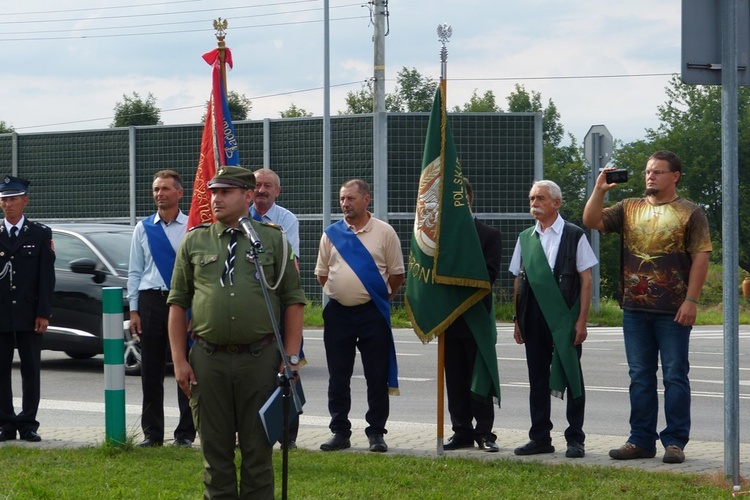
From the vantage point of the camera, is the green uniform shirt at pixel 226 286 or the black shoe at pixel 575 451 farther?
the black shoe at pixel 575 451

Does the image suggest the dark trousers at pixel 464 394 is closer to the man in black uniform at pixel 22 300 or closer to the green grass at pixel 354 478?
the green grass at pixel 354 478

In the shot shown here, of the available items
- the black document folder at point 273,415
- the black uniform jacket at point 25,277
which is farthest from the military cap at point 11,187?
the black document folder at point 273,415

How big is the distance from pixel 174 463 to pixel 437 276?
2.28m

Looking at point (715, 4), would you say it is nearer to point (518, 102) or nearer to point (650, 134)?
point (650, 134)

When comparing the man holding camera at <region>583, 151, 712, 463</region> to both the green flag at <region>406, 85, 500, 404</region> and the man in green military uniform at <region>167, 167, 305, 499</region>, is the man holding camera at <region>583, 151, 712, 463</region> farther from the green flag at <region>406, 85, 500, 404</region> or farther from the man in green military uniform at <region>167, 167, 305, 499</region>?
the man in green military uniform at <region>167, 167, 305, 499</region>

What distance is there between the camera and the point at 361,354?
28.3ft

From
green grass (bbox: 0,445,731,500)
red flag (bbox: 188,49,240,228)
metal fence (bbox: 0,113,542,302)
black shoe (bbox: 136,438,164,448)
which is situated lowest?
black shoe (bbox: 136,438,164,448)

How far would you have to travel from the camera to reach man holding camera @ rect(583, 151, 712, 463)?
7.96 m

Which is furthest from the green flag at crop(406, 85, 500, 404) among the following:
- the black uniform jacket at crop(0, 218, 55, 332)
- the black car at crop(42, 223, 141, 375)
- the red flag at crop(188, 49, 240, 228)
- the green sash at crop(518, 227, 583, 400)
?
the black car at crop(42, 223, 141, 375)

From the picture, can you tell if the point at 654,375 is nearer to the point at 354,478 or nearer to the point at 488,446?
the point at 488,446

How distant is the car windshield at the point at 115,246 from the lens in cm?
1373

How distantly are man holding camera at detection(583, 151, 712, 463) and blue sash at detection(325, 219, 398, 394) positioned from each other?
62.0 inches

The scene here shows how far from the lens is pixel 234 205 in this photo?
6109mm

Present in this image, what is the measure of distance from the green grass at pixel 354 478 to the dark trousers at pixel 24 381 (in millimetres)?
839
